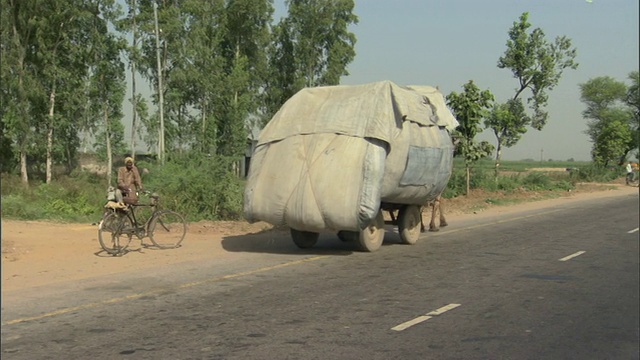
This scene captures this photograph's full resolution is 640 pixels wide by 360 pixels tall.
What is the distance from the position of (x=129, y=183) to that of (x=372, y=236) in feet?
15.4

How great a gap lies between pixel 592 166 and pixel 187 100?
90.4 ft

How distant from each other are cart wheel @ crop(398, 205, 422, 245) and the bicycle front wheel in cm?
444

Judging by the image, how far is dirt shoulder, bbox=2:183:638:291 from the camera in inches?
374

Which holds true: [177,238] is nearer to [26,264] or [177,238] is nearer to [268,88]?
[26,264]

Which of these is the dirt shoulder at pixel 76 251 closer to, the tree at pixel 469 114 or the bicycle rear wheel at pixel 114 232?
the bicycle rear wheel at pixel 114 232

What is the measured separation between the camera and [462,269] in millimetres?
9883

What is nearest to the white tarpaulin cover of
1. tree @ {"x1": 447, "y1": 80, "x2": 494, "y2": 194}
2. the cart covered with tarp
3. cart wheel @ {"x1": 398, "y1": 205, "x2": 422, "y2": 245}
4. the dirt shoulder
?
the cart covered with tarp

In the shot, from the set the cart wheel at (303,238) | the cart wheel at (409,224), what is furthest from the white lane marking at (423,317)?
the cart wheel at (409,224)

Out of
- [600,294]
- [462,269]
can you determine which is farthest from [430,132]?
[600,294]

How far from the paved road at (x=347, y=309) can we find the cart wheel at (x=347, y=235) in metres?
0.35

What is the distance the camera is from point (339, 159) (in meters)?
10.6

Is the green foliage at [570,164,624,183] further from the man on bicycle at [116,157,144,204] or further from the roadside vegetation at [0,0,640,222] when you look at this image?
the man on bicycle at [116,157,144,204]

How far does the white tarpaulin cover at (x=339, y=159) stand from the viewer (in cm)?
1040

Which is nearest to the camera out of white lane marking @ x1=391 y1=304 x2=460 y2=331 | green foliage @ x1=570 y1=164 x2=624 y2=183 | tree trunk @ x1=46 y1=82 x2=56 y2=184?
white lane marking @ x1=391 y1=304 x2=460 y2=331
